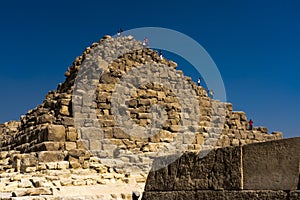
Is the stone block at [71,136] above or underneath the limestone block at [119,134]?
underneath

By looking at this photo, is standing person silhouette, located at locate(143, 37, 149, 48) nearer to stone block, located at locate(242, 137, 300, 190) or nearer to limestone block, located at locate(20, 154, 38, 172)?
limestone block, located at locate(20, 154, 38, 172)

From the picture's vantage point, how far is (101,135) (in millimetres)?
17375

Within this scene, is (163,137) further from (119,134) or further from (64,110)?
(64,110)

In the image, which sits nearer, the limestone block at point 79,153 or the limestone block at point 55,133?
the limestone block at point 79,153

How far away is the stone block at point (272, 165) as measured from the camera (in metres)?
5.63

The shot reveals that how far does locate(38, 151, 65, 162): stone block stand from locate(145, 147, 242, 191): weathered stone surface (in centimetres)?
777

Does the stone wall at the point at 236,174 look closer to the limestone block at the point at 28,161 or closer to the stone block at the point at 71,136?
the limestone block at the point at 28,161

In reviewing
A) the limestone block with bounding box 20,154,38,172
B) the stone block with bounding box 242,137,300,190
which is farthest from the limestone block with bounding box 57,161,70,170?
the stone block with bounding box 242,137,300,190

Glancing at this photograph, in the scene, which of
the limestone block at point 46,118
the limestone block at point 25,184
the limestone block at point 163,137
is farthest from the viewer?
the limestone block at point 163,137

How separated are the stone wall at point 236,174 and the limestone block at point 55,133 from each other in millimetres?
8800

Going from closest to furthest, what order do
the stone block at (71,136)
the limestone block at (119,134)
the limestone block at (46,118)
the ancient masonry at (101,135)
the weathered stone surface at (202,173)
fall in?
the weathered stone surface at (202,173) < the ancient masonry at (101,135) < the stone block at (71,136) < the limestone block at (46,118) < the limestone block at (119,134)

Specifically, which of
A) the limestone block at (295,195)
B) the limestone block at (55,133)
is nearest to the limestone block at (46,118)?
the limestone block at (55,133)

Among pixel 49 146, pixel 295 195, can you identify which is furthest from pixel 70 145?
pixel 295 195

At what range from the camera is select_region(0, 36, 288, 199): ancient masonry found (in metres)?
13.2
